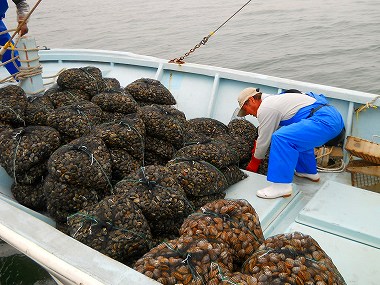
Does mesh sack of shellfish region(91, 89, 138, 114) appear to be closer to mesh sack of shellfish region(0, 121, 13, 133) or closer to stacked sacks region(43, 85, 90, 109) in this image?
stacked sacks region(43, 85, 90, 109)

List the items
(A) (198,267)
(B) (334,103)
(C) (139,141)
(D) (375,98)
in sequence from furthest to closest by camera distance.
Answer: (B) (334,103), (D) (375,98), (C) (139,141), (A) (198,267)

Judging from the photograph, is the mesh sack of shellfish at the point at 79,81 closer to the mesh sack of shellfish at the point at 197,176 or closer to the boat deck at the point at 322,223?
the boat deck at the point at 322,223

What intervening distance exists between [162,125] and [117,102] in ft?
2.11

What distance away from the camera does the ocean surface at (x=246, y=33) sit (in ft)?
36.6

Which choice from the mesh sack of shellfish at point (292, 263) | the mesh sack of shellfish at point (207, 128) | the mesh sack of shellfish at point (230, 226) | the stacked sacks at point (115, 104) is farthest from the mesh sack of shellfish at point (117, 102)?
the mesh sack of shellfish at point (292, 263)

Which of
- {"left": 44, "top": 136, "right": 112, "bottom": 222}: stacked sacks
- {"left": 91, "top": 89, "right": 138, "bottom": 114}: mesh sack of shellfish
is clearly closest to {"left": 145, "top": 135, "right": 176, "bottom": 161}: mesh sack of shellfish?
{"left": 91, "top": 89, "right": 138, "bottom": 114}: mesh sack of shellfish

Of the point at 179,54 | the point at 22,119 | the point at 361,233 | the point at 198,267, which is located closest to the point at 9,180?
the point at 22,119

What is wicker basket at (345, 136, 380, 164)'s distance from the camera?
13.0ft

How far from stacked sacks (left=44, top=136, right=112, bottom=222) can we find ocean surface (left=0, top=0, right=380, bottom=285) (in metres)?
8.03

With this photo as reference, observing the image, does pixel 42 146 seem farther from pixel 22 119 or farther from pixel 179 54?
pixel 179 54

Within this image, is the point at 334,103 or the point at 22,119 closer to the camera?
the point at 22,119

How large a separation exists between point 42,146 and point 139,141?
84cm

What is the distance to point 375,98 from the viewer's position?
441 cm

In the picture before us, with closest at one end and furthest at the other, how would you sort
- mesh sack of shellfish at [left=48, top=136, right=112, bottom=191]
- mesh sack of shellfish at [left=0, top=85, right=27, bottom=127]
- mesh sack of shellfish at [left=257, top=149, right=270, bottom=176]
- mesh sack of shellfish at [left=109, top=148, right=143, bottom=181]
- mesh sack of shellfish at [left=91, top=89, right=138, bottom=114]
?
mesh sack of shellfish at [left=48, top=136, right=112, bottom=191] < mesh sack of shellfish at [left=109, top=148, right=143, bottom=181] < mesh sack of shellfish at [left=0, top=85, right=27, bottom=127] < mesh sack of shellfish at [left=91, top=89, right=138, bottom=114] < mesh sack of shellfish at [left=257, top=149, right=270, bottom=176]
